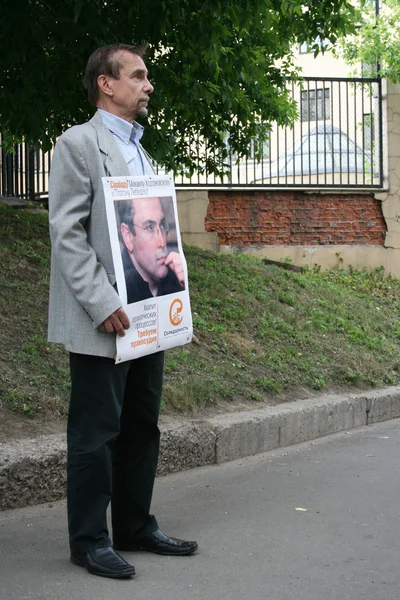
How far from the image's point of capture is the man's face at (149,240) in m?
3.75

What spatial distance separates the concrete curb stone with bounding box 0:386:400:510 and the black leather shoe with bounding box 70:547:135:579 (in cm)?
106

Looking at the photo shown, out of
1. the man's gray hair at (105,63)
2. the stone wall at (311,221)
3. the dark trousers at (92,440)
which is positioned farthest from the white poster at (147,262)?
the stone wall at (311,221)

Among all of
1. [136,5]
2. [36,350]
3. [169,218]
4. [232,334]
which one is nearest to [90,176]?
[169,218]

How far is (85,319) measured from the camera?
12.1 feet

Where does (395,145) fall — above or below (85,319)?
above

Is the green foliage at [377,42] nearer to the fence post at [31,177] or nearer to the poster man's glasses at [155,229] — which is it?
the fence post at [31,177]

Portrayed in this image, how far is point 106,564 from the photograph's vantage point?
3656mm

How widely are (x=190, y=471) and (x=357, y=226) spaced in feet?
30.6

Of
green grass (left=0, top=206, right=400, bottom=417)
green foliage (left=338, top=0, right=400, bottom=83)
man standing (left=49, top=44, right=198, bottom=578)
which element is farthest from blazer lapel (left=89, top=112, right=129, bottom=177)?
green foliage (left=338, top=0, right=400, bottom=83)

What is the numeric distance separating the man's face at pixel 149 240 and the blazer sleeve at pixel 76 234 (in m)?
0.17

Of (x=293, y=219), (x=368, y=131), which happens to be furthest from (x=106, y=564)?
(x=368, y=131)

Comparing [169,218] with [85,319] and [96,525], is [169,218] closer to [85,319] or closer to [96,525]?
[85,319]

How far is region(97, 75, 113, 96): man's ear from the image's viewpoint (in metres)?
3.83

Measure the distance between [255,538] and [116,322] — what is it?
4.33 ft
